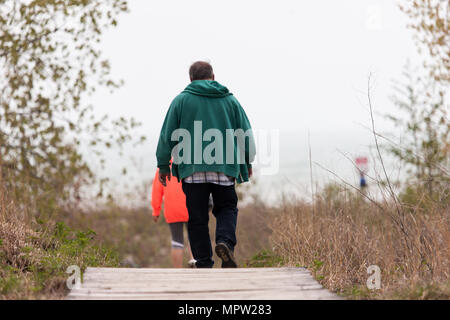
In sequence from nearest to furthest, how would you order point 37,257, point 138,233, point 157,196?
point 37,257 → point 157,196 → point 138,233

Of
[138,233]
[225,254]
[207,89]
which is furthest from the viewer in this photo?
[138,233]

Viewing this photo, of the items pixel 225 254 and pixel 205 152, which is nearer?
Answer: pixel 225 254

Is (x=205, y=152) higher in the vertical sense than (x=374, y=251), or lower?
higher

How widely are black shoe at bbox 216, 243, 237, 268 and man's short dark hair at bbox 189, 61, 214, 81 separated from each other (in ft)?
4.92

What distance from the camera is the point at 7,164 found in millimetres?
7930

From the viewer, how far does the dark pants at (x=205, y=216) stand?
4930 millimetres

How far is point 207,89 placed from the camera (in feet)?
16.3

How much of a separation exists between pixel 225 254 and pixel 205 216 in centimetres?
42

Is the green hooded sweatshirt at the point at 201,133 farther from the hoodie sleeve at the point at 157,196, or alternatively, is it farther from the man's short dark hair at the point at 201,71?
the hoodie sleeve at the point at 157,196

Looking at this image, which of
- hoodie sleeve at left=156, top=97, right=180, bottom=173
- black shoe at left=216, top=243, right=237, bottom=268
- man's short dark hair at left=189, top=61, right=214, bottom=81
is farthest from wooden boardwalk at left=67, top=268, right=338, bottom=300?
man's short dark hair at left=189, top=61, right=214, bottom=81

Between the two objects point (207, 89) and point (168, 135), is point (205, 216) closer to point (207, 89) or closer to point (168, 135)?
point (168, 135)

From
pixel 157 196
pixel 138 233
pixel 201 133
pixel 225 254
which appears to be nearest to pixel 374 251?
pixel 225 254

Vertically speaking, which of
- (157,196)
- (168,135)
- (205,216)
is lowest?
(205,216)

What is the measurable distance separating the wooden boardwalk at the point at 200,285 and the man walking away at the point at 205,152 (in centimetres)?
78
